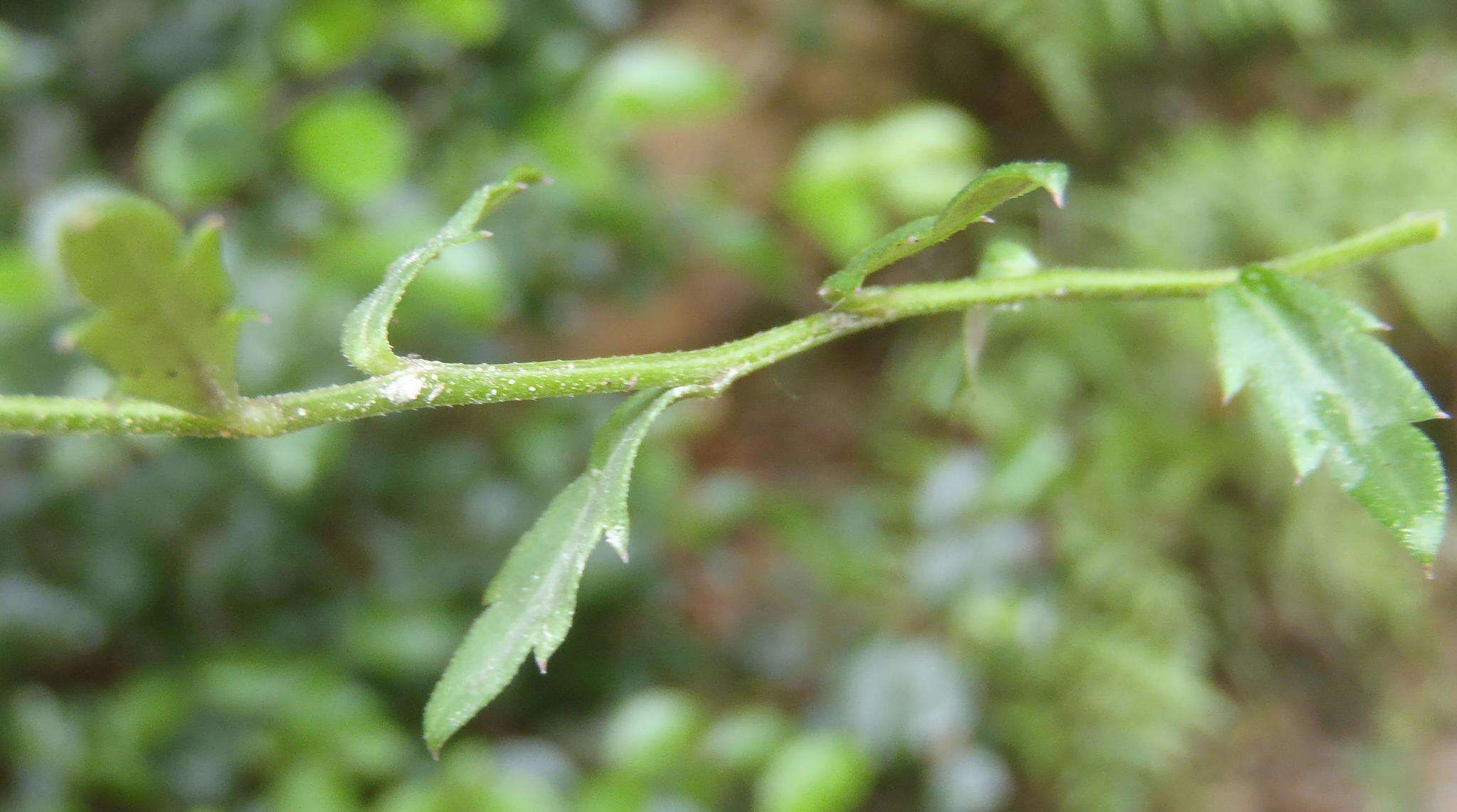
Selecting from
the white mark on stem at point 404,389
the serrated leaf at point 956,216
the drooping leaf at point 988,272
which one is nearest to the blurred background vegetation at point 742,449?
the drooping leaf at point 988,272

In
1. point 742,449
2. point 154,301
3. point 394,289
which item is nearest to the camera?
point 154,301

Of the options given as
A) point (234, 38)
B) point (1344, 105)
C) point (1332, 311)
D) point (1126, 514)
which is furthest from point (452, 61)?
point (1344, 105)

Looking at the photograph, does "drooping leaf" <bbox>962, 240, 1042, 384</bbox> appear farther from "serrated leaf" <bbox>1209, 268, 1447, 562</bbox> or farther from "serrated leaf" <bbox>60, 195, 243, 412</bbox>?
"serrated leaf" <bbox>60, 195, 243, 412</bbox>

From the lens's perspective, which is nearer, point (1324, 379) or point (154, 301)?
point (154, 301)

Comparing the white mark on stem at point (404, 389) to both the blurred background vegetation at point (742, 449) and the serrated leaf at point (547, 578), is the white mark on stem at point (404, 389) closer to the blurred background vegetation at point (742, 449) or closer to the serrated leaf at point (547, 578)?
the serrated leaf at point (547, 578)

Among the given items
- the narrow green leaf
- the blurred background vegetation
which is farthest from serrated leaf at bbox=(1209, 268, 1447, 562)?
the narrow green leaf

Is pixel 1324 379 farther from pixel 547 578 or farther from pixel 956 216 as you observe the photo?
pixel 547 578

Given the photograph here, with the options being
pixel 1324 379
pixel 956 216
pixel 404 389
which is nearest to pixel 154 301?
pixel 404 389
